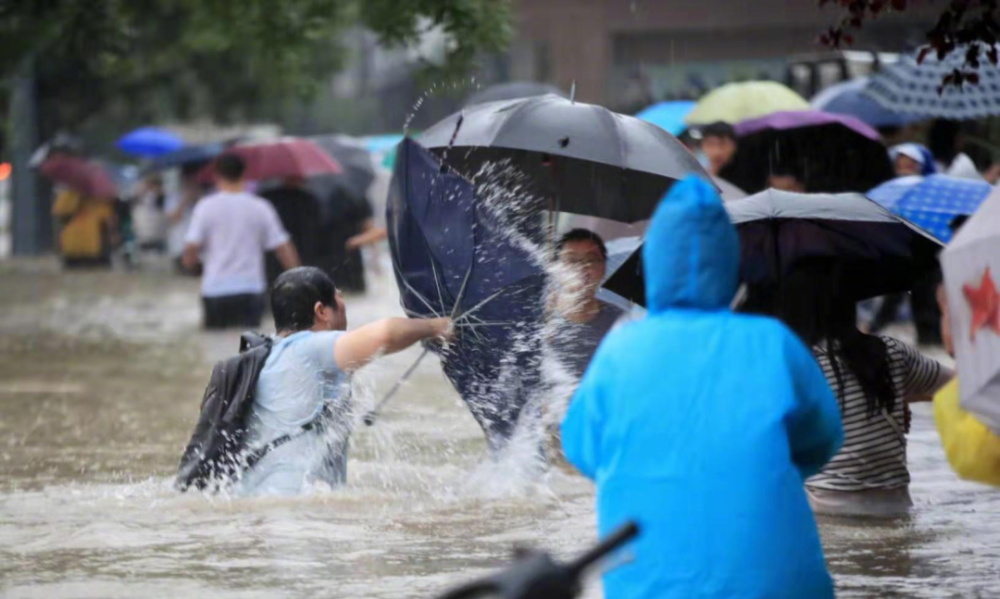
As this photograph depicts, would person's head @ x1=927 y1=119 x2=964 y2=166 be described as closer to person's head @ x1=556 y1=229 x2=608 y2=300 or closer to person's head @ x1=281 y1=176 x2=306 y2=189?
person's head @ x1=281 y1=176 x2=306 y2=189

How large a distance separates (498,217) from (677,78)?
33325mm

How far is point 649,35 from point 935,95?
28591 mm

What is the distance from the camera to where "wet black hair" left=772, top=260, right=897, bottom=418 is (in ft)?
23.8

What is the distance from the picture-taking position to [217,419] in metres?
7.52

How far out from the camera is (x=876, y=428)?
24.4 feet

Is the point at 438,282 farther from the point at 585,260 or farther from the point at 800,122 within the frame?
the point at 800,122

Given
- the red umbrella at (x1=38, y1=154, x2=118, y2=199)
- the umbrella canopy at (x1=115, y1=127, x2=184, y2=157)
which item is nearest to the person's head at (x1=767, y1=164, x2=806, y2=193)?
the red umbrella at (x1=38, y1=154, x2=118, y2=199)

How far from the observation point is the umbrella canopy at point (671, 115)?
55.4 ft

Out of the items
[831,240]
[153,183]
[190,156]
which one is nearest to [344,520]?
[831,240]

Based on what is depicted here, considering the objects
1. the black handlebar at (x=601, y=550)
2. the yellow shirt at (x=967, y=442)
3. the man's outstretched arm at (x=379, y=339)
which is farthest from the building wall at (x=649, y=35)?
the black handlebar at (x=601, y=550)

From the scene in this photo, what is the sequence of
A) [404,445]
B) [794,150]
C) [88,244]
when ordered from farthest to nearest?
[88,244], [794,150], [404,445]

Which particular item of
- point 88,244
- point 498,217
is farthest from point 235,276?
point 88,244

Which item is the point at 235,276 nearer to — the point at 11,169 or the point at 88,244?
the point at 88,244

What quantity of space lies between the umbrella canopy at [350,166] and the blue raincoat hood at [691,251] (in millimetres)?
18358
